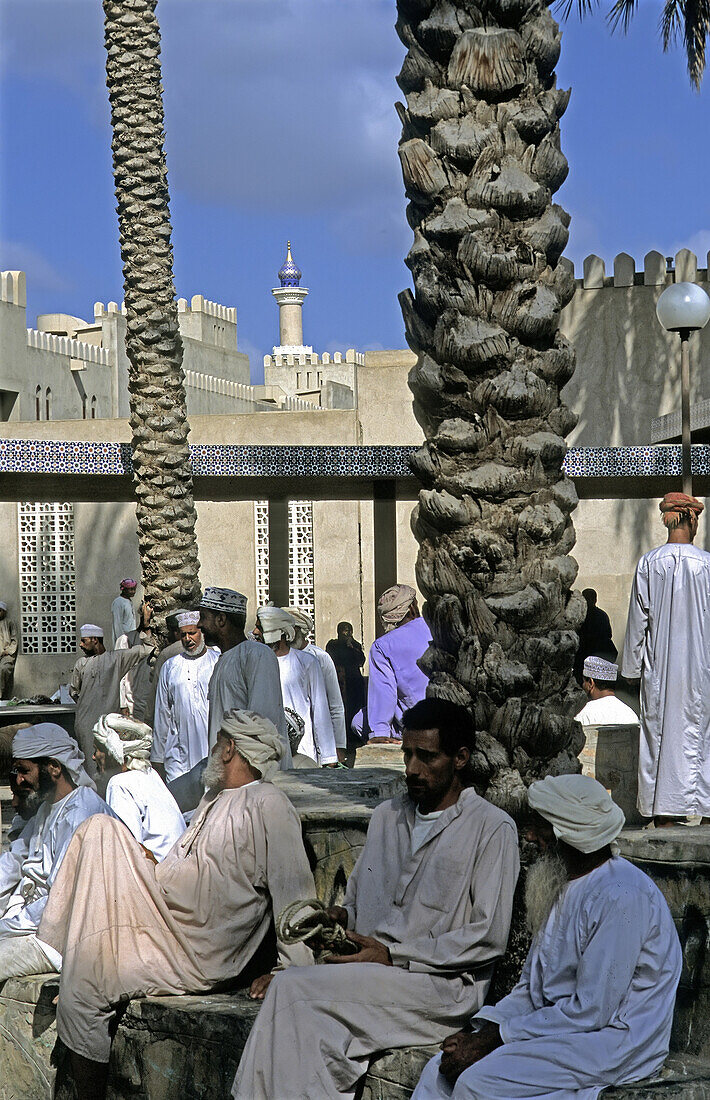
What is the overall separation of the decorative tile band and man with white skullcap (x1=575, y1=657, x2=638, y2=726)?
563 centimetres

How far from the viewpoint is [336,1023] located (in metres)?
3.84

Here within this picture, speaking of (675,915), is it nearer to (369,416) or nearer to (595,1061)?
(595,1061)

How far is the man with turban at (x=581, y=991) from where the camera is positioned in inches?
134

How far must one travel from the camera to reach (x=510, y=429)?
4508 millimetres

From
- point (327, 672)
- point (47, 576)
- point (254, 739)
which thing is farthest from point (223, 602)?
point (47, 576)

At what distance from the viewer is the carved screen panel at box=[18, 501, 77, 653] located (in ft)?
64.1

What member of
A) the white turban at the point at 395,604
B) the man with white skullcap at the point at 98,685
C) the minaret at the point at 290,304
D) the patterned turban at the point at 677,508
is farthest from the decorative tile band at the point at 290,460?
the minaret at the point at 290,304

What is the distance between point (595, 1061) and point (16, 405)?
3171cm

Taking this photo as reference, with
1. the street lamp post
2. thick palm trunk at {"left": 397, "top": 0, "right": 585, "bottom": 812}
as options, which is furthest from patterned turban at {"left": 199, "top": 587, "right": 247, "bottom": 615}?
the street lamp post

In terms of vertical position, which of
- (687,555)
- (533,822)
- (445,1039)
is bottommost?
(445,1039)

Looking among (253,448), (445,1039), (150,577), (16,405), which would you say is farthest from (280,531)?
(16,405)

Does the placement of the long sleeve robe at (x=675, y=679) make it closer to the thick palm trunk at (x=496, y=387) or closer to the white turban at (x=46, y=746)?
the thick palm trunk at (x=496, y=387)

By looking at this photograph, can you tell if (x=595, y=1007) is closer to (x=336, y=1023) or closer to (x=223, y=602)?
(x=336, y=1023)

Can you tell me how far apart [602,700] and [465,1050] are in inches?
163
